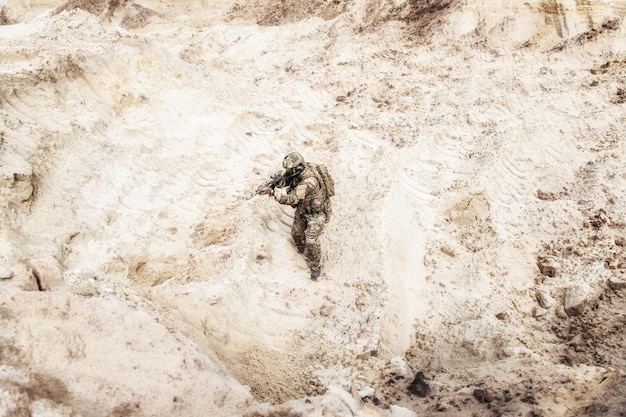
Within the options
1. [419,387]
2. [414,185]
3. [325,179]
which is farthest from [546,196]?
[419,387]

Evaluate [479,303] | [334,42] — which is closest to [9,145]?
[479,303]

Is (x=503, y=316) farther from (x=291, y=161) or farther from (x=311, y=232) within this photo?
(x=291, y=161)

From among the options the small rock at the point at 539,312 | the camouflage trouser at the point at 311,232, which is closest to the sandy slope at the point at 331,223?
the small rock at the point at 539,312

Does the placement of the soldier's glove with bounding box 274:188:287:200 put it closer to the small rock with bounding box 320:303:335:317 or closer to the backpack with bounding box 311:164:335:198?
the backpack with bounding box 311:164:335:198

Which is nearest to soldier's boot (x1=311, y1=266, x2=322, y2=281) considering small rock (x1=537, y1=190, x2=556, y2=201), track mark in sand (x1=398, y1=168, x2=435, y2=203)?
track mark in sand (x1=398, y1=168, x2=435, y2=203)

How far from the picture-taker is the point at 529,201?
546cm

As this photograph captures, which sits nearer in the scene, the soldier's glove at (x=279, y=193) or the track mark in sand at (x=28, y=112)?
the soldier's glove at (x=279, y=193)

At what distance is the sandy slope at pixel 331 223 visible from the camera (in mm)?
2828

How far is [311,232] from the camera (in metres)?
4.71

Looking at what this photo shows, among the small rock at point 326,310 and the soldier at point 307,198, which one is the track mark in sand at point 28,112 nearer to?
the soldier at point 307,198

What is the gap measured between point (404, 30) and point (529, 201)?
521cm

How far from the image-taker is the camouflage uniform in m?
4.64

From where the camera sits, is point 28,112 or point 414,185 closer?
point 28,112

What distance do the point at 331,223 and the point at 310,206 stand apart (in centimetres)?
68
